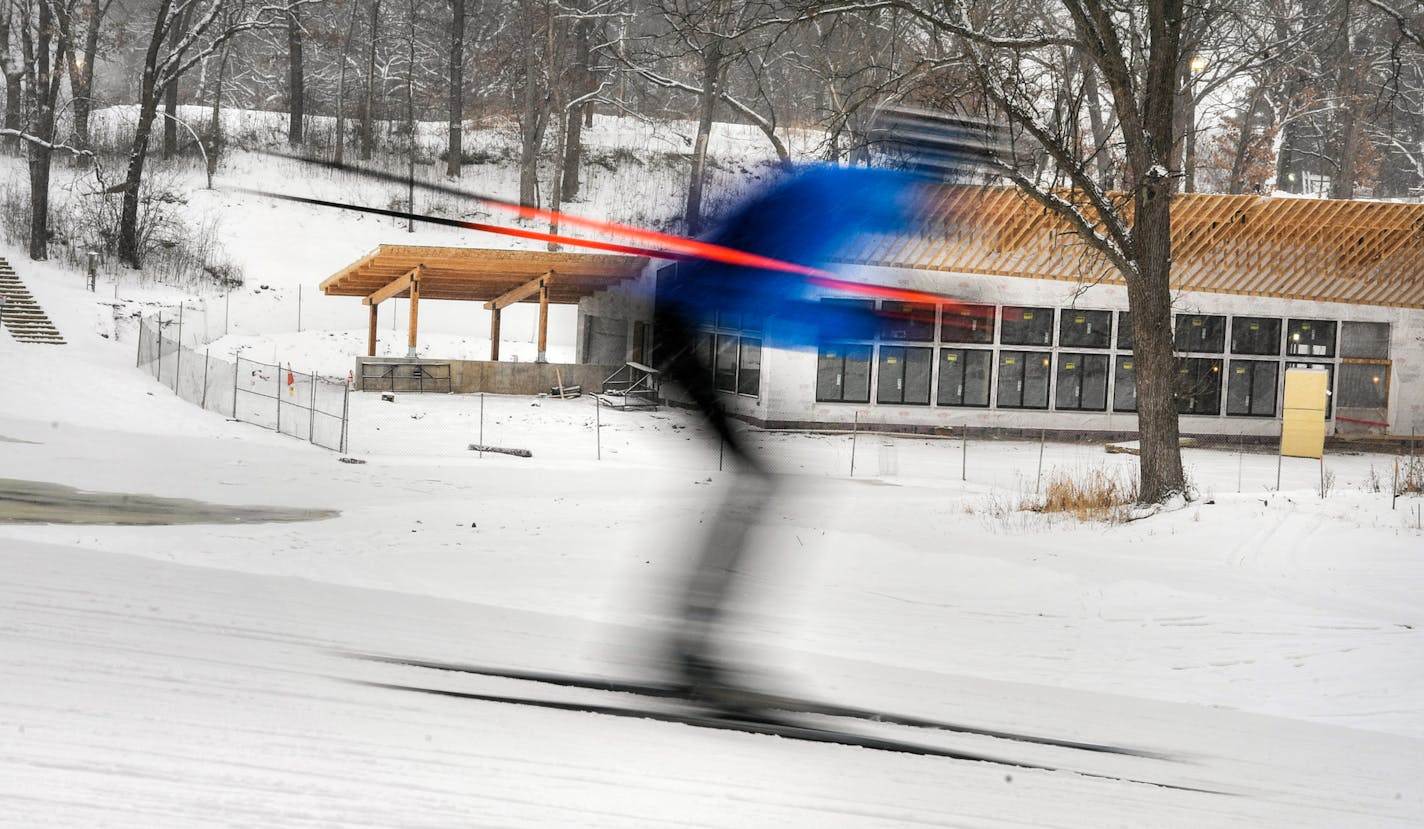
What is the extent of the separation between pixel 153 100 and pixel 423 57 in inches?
860

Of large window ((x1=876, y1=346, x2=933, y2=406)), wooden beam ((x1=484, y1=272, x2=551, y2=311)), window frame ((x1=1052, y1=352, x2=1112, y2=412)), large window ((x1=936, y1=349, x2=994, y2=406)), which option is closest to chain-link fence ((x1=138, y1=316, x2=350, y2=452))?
wooden beam ((x1=484, y1=272, x2=551, y2=311))

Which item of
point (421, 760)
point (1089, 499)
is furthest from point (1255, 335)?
point (421, 760)

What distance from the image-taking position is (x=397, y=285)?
30.0 metres

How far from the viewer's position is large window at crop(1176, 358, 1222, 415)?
1112 inches

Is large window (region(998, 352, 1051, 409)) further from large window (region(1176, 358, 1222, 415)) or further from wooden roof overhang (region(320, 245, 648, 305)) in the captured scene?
wooden roof overhang (region(320, 245, 648, 305))

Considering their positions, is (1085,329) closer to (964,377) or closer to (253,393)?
(964,377)

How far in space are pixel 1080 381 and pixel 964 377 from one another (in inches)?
101

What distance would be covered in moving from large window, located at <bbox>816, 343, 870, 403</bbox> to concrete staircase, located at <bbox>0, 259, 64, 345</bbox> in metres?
16.2

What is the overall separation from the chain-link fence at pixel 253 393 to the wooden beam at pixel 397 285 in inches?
105

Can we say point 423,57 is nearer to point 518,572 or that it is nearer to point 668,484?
point 668,484

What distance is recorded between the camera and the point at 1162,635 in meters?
10.4

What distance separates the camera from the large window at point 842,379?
26.9 m

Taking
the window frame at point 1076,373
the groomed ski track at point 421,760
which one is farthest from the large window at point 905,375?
the groomed ski track at point 421,760

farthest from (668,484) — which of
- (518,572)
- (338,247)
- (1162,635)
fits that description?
(338,247)
